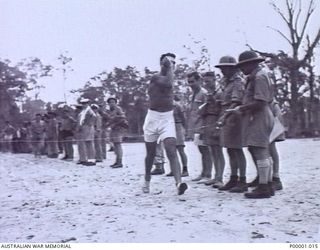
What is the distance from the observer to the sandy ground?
85.0 inches

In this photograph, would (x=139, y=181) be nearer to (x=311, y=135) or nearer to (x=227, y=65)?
(x=227, y=65)

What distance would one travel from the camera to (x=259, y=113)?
9.59 feet

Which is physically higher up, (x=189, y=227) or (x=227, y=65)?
(x=227, y=65)

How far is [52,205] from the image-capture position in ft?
9.71

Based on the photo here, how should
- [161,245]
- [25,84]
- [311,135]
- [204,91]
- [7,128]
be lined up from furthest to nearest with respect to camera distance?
[7,128] → [311,135] → [25,84] → [204,91] → [161,245]

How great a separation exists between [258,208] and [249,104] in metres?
0.65

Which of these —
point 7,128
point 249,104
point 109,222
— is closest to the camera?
point 109,222

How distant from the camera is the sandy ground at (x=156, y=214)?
2.16m

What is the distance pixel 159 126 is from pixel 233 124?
→ 49 centimetres

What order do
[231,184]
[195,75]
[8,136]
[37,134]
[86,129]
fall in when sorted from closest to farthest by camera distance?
[231,184] → [195,75] → [86,129] → [37,134] → [8,136]

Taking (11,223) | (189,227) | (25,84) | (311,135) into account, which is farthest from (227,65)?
(311,135)

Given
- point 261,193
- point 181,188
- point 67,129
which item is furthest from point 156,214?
point 67,129

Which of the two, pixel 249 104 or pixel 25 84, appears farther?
pixel 25 84

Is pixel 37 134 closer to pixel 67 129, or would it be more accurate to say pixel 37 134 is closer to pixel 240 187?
pixel 67 129
